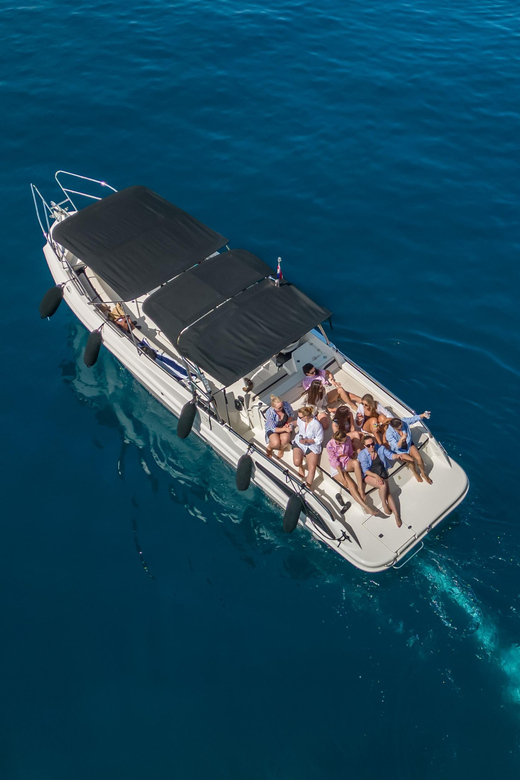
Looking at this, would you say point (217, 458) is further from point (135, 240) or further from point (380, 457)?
point (135, 240)

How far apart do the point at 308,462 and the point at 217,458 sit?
116 inches

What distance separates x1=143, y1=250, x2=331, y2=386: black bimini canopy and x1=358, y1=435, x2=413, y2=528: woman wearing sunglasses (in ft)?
9.18

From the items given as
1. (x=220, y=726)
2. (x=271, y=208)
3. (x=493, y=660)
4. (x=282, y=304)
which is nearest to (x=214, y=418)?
(x=282, y=304)

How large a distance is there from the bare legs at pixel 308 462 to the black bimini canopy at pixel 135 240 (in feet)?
17.1

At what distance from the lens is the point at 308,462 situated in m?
12.9

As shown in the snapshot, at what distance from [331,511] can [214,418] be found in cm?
344

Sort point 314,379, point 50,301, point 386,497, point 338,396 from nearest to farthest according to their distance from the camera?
point 386,497 → point 314,379 → point 338,396 → point 50,301

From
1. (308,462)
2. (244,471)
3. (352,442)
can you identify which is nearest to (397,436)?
(352,442)

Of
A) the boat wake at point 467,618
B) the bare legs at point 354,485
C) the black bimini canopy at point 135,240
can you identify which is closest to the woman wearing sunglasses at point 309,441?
the bare legs at point 354,485

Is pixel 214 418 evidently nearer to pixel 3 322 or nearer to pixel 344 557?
pixel 344 557

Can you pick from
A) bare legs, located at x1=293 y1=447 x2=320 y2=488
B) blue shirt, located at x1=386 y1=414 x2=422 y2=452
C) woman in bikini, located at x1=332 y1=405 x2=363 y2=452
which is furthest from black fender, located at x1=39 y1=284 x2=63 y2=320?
Result: blue shirt, located at x1=386 y1=414 x2=422 y2=452

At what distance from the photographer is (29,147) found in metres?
22.5

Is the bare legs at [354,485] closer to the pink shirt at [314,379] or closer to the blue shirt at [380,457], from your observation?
the blue shirt at [380,457]

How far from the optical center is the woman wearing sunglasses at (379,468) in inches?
488
